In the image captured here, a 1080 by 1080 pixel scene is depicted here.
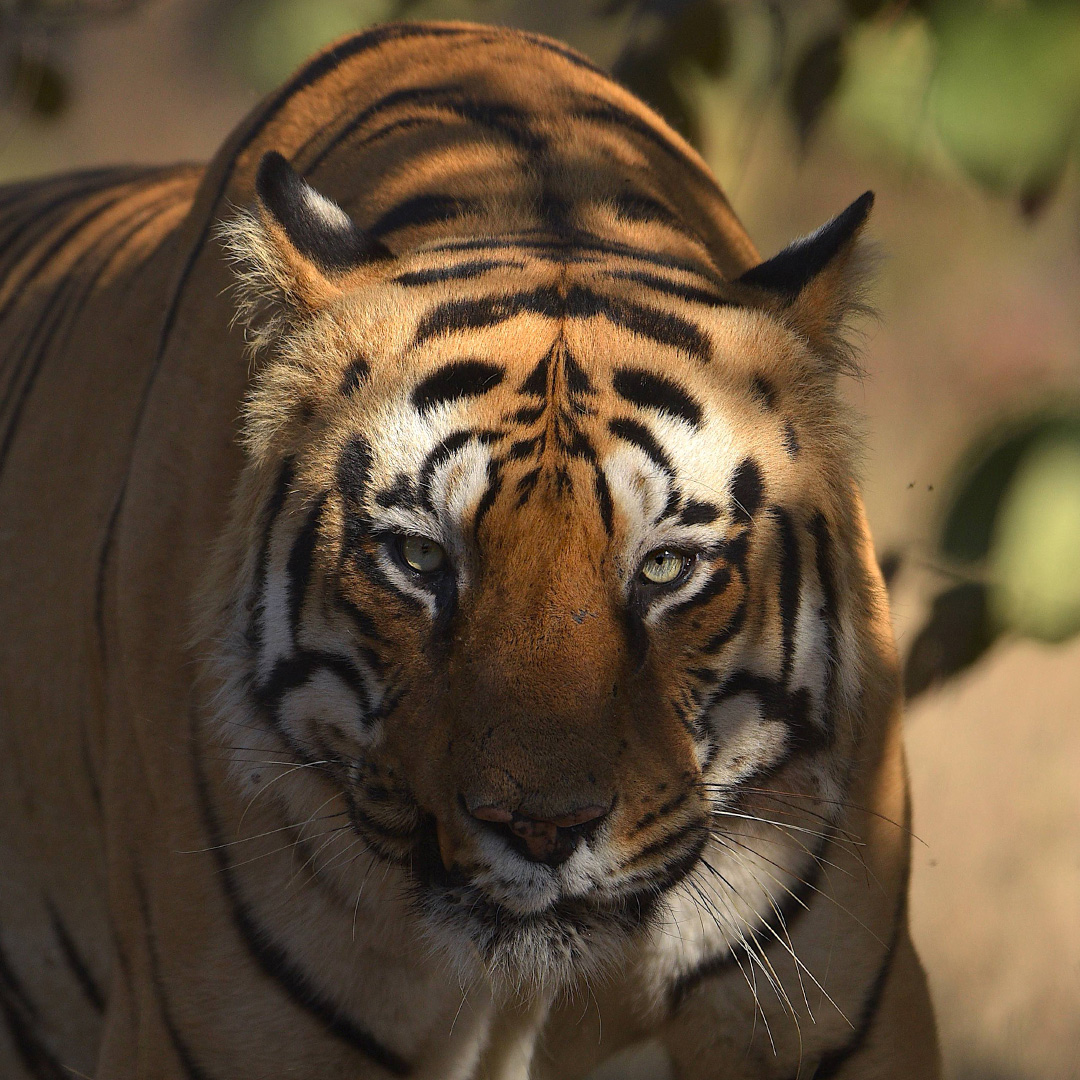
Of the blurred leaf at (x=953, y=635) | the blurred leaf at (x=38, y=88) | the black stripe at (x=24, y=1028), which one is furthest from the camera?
the blurred leaf at (x=38, y=88)

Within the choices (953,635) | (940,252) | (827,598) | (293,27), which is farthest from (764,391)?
(940,252)

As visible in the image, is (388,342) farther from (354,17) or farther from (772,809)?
(354,17)

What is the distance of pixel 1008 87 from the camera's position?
82.2 inches

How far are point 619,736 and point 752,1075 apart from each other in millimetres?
672

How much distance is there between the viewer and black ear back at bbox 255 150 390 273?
1.59m

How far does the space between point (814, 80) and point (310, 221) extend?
4.92 ft

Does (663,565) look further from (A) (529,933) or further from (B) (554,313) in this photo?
(A) (529,933)

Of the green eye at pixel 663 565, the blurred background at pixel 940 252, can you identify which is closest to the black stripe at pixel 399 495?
the green eye at pixel 663 565

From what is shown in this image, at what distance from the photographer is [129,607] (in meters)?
1.83

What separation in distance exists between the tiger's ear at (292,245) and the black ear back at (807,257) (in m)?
0.45

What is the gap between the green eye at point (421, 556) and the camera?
1.46 meters

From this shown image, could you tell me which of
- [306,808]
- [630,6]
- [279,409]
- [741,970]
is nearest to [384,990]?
[306,808]

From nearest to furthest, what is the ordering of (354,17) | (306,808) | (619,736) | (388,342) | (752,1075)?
(619,736), (388,342), (306,808), (752,1075), (354,17)

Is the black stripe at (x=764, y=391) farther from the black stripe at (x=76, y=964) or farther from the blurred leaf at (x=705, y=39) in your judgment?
the blurred leaf at (x=705, y=39)
